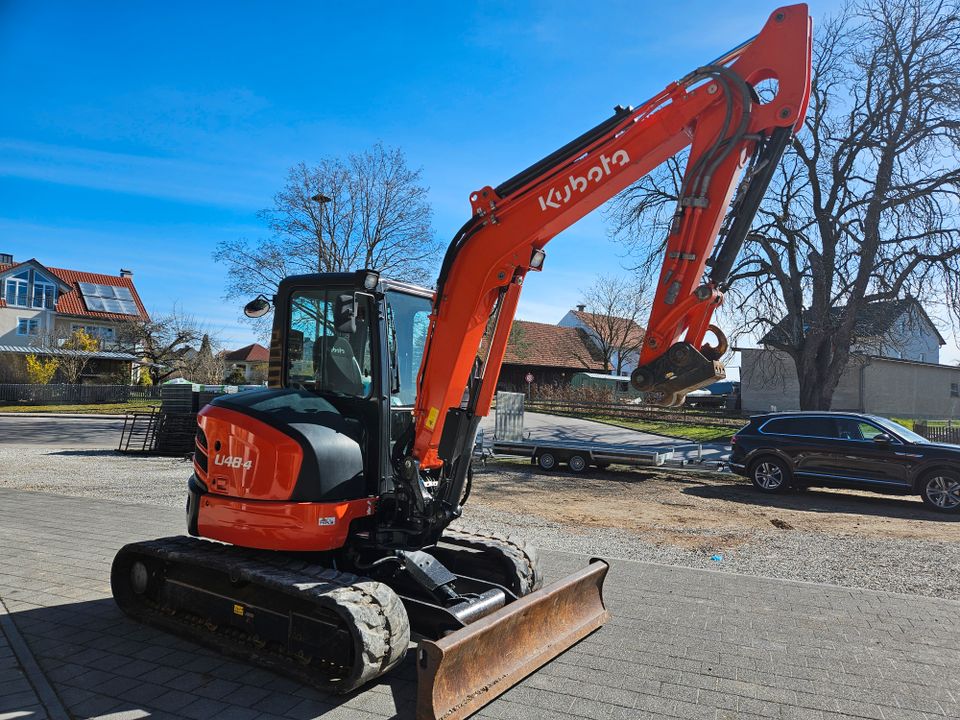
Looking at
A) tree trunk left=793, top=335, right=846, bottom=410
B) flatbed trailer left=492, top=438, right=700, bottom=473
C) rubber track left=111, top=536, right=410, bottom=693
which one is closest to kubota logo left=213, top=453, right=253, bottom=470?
rubber track left=111, top=536, right=410, bottom=693

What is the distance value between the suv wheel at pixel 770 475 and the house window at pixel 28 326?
49.4 meters

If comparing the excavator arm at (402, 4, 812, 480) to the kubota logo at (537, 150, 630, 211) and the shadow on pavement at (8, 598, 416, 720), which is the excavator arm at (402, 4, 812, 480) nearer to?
the kubota logo at (537, 150, 630, 211)

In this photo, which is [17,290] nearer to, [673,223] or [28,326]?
[28,326]

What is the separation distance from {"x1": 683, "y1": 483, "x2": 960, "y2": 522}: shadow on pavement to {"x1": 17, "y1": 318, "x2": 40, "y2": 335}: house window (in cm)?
4896

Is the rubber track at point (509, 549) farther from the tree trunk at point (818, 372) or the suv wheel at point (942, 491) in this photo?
the tree trunk at point (818, 372)

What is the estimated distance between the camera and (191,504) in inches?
204

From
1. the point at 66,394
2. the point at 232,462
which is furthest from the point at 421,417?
the point at 66,394

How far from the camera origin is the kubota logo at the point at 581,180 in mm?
4551

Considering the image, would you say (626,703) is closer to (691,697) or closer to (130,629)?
(691,697)

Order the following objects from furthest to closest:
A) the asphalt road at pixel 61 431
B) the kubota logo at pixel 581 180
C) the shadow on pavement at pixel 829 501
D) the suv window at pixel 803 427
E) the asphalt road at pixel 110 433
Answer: the asphalt road at pixel 61 431, the asphalt road at pixel 110 433, the suv window at pixel 803 427, the shadow on pavement at pixel 829 501, the kubota logo at pixel 581 180

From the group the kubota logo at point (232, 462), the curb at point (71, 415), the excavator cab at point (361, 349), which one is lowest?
the curb at point (71, 415)

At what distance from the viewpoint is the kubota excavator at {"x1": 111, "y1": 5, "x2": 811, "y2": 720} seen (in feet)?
14.2

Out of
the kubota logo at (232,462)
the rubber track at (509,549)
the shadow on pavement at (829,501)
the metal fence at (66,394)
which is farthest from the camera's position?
the metal fence at (66,394)

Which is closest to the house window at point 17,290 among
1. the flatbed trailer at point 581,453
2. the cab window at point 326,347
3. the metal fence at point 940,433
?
the flatbed trailer at point 581,453
